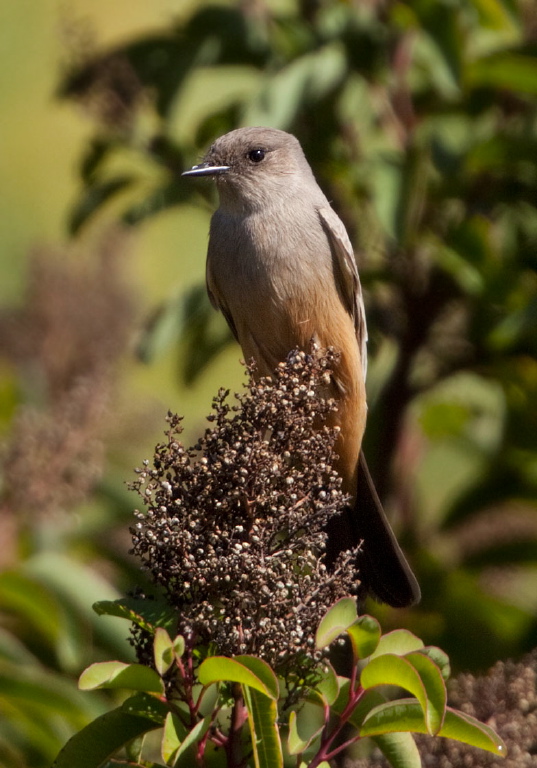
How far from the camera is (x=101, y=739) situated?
2238 mm

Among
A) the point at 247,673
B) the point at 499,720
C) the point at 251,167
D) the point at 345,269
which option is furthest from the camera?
the point at 251,167

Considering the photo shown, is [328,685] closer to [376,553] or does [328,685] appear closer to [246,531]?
[246,531]

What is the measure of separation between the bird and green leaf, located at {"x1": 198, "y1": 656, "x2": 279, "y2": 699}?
1186 millimetres

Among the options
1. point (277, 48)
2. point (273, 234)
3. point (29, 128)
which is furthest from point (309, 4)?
point (29, 128)

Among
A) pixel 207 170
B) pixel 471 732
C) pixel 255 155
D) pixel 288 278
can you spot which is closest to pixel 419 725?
pixel 471 732

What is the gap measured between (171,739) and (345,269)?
1.98 metres

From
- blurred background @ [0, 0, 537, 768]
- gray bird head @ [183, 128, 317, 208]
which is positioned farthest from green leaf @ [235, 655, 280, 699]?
gray bird head @ [183, 128, 317, 208]

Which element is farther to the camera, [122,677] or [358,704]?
[358,704]

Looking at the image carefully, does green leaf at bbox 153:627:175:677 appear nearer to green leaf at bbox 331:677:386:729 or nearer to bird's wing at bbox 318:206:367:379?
green leaf at bbox 331:677:386:729

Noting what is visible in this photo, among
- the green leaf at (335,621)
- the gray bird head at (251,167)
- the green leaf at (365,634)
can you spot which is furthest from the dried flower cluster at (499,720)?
the gray bird head at (251,167)

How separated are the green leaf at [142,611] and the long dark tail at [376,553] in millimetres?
926

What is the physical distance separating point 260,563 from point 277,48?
2825mm

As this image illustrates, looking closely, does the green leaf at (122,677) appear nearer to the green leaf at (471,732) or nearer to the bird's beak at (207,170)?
the green leaf at (471,732)

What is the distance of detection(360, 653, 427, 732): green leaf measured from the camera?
6.77ft
